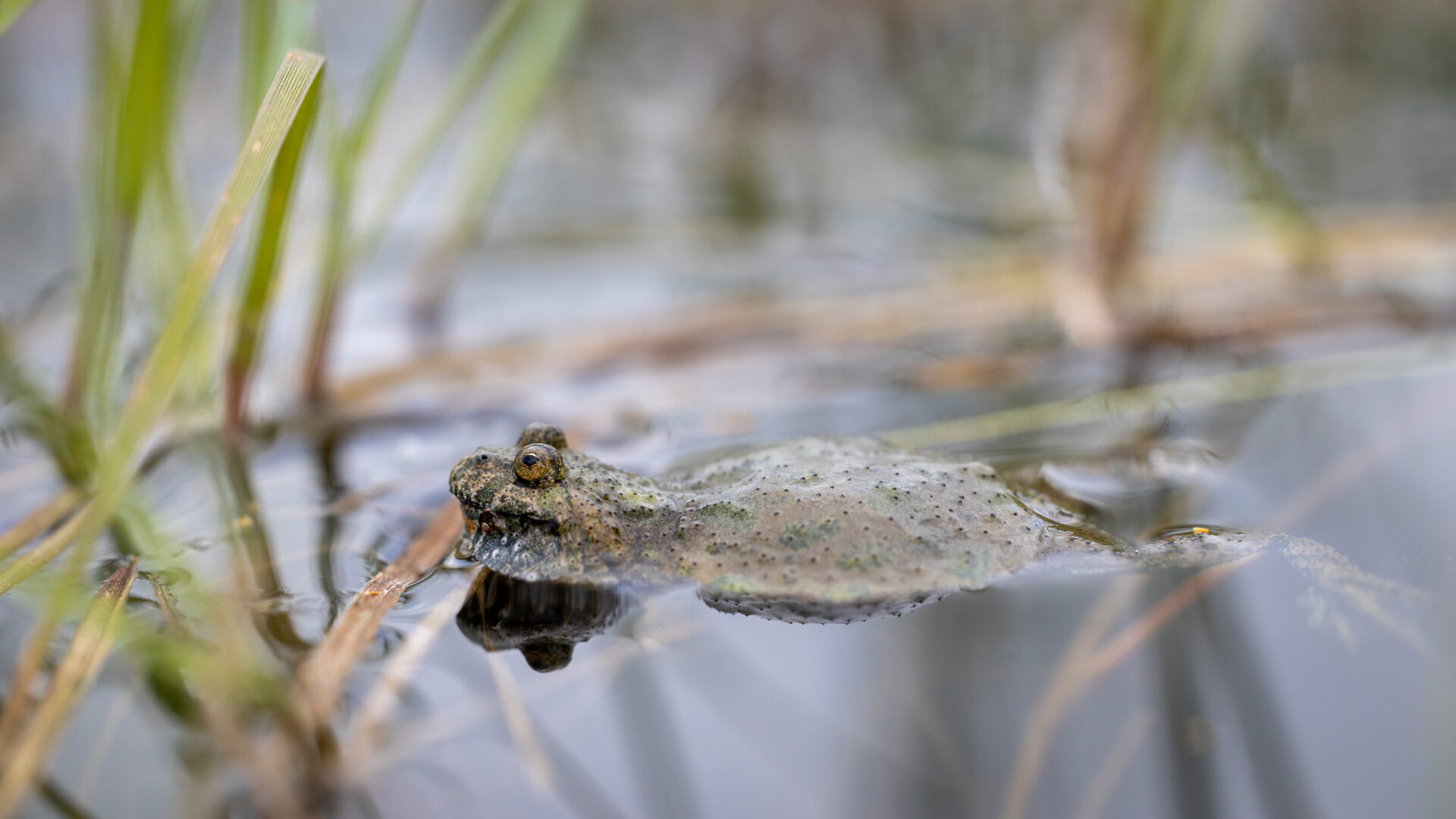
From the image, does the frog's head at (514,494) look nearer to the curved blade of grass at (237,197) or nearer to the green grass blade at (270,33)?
the curved blade of grass at (237,197)

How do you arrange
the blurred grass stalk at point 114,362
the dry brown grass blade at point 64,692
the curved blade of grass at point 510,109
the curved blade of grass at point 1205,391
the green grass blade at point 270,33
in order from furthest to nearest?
the curved blade of grass at point 510,109 → the curved blade of grass at point 1205,391 → the green grass blade at point 270,33 → the blurred grass stalk at point 114,362 → the dry brown grass blade at point 64,692

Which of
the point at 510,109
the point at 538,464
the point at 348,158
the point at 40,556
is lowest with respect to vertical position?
the point at 40,556

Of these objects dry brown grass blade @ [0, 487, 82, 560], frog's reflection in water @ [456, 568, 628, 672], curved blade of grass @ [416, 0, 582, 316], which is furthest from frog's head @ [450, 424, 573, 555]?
curved blade of grass @ [416, 0, 582, 316]

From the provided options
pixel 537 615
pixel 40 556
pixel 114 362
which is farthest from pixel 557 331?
pixel 40 556

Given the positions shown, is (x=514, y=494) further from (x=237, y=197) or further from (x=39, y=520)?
(x=39, y=520)

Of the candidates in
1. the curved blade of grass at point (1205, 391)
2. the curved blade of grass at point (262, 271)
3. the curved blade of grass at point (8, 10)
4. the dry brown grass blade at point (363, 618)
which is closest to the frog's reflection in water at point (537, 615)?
the dry brown grass blade at point (363, 618)

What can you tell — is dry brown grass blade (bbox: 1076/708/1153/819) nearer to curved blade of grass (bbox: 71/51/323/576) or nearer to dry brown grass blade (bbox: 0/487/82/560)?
curved blade of grass (bbox: 71/51/323/576)
